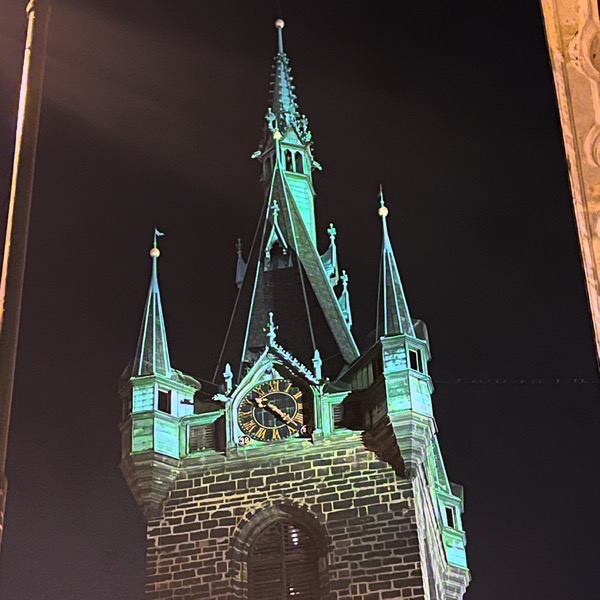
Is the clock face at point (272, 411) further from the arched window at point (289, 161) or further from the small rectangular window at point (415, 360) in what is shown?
the arched window at point (289, 161)

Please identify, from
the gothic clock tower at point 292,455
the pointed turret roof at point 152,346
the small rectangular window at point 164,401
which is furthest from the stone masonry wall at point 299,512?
the pointed turret roof at point 152,346

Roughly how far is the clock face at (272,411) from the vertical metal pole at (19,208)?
1946 cm

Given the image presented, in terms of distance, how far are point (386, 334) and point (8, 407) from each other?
20532mm

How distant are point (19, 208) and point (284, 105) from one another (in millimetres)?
28702

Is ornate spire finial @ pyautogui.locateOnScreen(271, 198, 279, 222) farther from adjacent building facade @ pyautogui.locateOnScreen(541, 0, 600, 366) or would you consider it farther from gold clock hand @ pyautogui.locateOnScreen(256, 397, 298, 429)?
adjacent building facade @ pyautogui.locateOnScreen(541, 0, 600, 366)

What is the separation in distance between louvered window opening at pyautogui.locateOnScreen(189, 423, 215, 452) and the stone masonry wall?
0.36 m

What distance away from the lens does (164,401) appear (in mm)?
24266

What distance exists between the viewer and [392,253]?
25.8 meters

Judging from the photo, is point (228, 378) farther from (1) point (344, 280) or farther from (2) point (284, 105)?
(2) point (284, 105)

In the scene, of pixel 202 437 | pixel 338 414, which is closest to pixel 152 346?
pixel 202 437

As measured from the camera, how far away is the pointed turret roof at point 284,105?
31594 millimetres

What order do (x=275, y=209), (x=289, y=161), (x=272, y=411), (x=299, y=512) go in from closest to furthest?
(x=299, y=512)
(x=272, y=411)
(x=275, y=209)
(x=289, y=161)

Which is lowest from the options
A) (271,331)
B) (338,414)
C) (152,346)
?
(338,414)

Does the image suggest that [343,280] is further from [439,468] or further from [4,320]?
[4,320]
